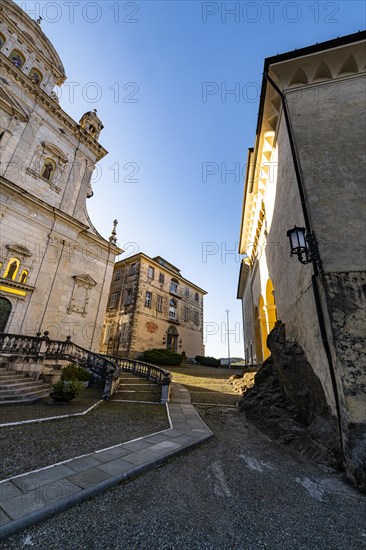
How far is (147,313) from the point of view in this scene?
27.3 metres

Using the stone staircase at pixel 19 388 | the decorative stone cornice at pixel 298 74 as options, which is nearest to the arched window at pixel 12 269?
the stone staircase at pixel 19 388

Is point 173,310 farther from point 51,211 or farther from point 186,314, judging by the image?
point 51,211

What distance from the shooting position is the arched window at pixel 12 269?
13188mm

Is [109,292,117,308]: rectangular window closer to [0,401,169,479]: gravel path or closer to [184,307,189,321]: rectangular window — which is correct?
[184,307,189,321]: rectangular window

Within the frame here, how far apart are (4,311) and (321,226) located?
1616 centimetres

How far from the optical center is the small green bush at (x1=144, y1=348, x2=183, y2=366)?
2416cm

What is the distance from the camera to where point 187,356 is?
1232 inches

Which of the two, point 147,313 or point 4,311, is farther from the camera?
point 147,313

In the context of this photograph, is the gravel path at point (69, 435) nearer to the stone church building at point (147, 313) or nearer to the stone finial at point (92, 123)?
A: the stone church building at point (147, 313)

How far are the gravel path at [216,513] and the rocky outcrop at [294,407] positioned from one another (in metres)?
0.59

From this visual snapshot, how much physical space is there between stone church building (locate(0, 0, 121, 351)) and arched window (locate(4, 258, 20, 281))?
0.06 metres

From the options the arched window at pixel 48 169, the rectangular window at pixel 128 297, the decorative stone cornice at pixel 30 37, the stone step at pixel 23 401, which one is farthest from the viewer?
the rectangular window at pixel 128 297

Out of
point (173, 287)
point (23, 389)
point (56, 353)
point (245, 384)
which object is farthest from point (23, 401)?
point (173, 287)

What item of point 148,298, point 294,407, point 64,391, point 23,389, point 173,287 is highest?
point 173,287
